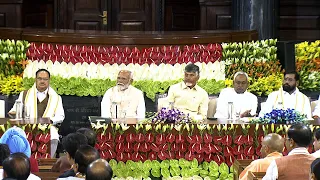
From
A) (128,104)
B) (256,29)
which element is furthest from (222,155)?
(256,29)

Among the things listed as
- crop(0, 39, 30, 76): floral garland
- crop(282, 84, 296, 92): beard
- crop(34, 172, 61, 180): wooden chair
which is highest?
crop(0, 39, 30, 76): floral garland

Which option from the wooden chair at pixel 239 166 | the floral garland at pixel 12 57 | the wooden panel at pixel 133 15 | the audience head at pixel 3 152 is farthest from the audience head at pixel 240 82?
the wooden panel at pixel 133 15

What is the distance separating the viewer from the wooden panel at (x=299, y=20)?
17.5m

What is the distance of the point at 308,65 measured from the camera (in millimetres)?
14062

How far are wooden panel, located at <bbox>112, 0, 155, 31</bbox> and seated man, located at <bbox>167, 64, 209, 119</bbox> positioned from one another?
5.38m

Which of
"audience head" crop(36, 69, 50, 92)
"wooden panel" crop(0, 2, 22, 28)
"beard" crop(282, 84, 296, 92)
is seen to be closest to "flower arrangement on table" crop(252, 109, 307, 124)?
"beard" crop(282, 84, 296, 92)

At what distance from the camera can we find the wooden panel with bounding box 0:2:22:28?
57.3 feet

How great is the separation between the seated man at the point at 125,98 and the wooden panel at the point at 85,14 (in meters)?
5.33

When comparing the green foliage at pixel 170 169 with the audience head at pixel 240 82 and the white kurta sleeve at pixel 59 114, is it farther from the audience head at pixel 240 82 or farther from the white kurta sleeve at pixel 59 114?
the audience head at pixel 240 82

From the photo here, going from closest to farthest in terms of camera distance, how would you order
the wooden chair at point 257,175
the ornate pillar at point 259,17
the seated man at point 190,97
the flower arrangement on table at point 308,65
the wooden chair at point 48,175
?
the wooden chair at point 48,175
the wooden chair at point 257,175
the seated man at point 190,97
the flower arrangement on table at point 308,65
the ornate pillar at point 259,17

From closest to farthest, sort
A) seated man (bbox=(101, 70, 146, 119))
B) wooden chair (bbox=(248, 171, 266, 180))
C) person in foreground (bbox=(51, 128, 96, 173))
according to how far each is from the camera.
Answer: wooden chair (bbox=(248, 171, 266, 180))
person in foreground (bbox=(51, 128, 96, 173))
seated man (bbox=(101, 70, 146, 119))

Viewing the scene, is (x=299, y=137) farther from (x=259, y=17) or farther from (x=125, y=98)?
(x=259, y=17)

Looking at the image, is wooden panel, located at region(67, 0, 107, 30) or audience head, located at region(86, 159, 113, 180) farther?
wooden panel, located at region(67, 0, 107, 30)

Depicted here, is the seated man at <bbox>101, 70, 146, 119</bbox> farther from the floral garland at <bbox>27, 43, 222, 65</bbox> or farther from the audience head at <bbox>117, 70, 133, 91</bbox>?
the floral garland at <bbox>27, 43, 222, 65</bbox>
